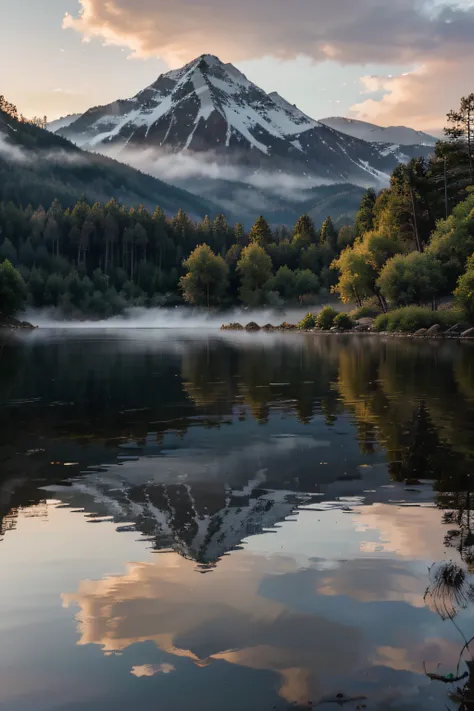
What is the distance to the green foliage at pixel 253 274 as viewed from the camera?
637 ft

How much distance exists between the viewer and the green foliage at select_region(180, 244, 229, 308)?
7249 inches

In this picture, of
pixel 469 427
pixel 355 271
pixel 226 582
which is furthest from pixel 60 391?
pixel 355 271

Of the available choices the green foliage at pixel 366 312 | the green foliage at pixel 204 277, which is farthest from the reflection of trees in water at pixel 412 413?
the green foliage at pixel 204 277

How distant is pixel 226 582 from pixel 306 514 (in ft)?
11.3

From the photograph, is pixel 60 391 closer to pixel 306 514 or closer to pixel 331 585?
pixel 306 514

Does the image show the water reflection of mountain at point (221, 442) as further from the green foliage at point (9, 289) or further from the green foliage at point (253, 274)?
the green foliage at point (253, 274)

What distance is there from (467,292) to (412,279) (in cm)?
1811

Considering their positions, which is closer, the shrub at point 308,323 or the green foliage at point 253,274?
the shrub at point 308,323

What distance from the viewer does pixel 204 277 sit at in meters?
184

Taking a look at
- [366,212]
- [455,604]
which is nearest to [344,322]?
[366,212]

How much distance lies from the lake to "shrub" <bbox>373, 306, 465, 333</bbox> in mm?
66990

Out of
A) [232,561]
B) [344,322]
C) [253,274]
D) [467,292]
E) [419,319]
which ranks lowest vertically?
[232,561]

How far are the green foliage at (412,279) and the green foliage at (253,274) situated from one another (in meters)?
92.7

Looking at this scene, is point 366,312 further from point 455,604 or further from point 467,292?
point 455,604
